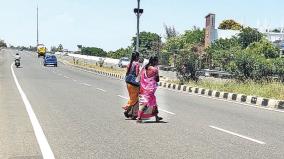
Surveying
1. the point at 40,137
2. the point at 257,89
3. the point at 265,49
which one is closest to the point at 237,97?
the point at 257,89

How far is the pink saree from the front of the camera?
41.3 ft

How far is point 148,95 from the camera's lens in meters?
12.6

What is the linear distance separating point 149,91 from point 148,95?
0.10 metres

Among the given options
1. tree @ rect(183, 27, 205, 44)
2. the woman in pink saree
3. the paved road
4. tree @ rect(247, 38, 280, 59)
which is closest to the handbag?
the woman in pink saree

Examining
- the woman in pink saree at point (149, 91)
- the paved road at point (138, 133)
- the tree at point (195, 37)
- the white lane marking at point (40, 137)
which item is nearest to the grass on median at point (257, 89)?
the paved road at point (138, 133)

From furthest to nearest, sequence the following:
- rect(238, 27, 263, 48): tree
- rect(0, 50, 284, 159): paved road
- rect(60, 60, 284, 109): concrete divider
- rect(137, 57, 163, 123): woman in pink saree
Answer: rect(238, 27, 263, 48): tree < rect(60, 60, 284, 109): concrete divider < rect(137, 57, 163, 123): woman in pink saree < rect(0, 50, 284, 159): paved road

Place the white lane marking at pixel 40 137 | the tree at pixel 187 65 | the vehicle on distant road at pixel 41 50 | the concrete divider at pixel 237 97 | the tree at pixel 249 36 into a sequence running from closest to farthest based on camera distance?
the white lane marking at pixel 40 137 < the concrete divider at pixel 237 97 < the tree at pixel 187 65 < the tree at pixel 249 36 < the vehicle on distant road at pixel 41 50

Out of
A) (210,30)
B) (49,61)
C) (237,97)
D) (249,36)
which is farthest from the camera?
(210,30)

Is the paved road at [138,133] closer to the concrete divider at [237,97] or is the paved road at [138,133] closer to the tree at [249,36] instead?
the concrete divider at [237,97]

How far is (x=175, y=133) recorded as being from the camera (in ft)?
34.0

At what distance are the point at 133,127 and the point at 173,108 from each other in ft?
16.6

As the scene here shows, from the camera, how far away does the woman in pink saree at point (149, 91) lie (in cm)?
1257

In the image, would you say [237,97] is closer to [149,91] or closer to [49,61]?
[149,91]

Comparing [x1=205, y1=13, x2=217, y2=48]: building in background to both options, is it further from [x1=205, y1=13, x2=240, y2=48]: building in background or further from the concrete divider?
the concrete divider
